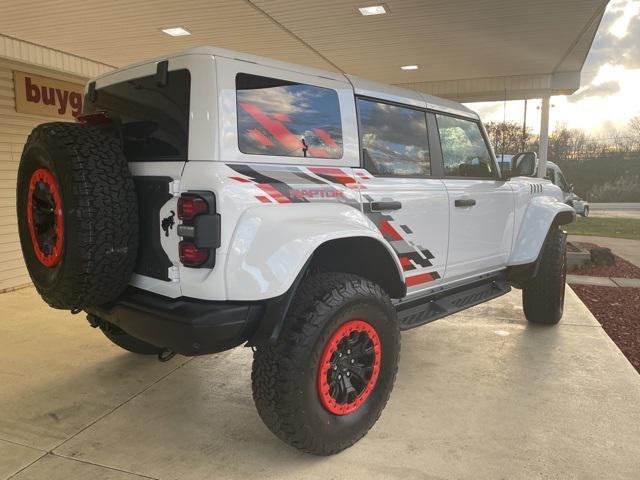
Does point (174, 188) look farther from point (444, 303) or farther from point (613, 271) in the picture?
point (613, 271)

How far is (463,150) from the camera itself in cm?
389

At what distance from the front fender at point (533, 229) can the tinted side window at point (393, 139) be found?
1.42m

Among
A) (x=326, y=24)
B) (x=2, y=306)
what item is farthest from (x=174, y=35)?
(x=2, y=306)

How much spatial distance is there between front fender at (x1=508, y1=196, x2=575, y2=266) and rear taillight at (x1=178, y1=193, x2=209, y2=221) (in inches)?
121

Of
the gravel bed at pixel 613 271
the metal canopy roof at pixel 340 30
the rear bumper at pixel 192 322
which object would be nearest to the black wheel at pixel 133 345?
the rear bumper at pixel 192 322

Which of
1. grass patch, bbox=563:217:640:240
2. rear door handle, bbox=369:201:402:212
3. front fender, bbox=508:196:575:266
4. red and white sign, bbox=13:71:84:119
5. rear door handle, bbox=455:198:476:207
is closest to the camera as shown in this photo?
rear door handle, bbox=369:201:402:212

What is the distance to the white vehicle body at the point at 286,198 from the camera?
7.21 feet

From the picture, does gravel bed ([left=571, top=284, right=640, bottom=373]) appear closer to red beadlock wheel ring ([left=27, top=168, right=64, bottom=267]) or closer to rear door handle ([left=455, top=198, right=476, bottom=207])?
rear door handle ([left=455, top=198, right=476, bottom=207])

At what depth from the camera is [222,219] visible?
2.14 m

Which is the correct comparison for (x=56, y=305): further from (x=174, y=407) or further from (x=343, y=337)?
(x=343, y=337)

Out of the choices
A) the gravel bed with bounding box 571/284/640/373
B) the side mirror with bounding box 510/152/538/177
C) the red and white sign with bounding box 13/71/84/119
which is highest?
the red and white sign with bounding box 13/71/84/119

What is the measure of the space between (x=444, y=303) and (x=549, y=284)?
146 centimetres

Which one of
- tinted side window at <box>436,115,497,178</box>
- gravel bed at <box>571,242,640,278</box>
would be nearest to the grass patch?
gravel bed at <box>571,242,640,278</box>

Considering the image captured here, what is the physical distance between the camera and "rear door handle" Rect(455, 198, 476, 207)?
3535mm
